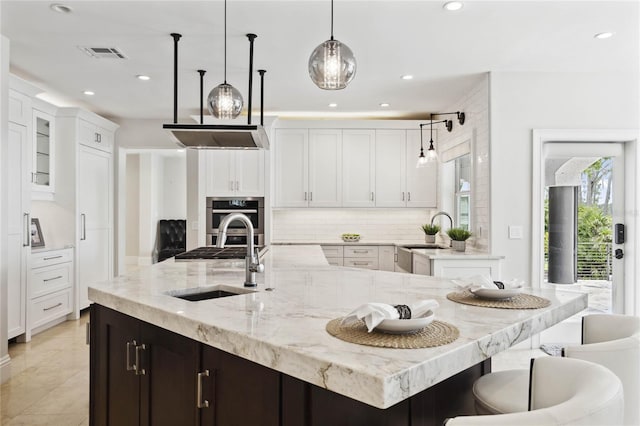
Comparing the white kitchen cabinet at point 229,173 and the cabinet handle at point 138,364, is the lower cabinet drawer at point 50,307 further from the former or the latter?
the cabinet handle at point 138,364

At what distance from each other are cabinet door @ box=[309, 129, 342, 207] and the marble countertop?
3652 millimetres

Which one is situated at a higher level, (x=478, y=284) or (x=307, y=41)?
(x=307, y=41)

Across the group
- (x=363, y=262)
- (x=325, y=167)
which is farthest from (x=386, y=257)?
(x=325, y=167)

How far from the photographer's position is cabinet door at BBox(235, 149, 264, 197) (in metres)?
6.04

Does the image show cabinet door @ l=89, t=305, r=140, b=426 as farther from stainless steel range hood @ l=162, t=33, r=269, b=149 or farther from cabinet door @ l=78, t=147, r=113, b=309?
cabinet door @ l=78, t=147, r=113, b=309

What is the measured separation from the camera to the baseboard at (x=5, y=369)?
3.41m

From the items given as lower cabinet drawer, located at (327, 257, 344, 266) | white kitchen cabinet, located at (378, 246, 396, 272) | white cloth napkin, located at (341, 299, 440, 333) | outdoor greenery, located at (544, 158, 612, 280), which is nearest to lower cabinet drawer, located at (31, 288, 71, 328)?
lower cabinet drawer, located at (327, 257, 344, 266)

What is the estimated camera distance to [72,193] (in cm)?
543

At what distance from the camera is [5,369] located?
3.44m

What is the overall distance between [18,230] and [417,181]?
4.62 metres

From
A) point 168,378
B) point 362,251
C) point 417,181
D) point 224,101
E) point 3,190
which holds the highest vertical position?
point 224,101

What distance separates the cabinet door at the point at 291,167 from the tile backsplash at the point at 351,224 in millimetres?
409

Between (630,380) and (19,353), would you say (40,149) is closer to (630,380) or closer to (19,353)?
(19,353)

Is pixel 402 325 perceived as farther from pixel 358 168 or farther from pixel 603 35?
pixel 358 168
